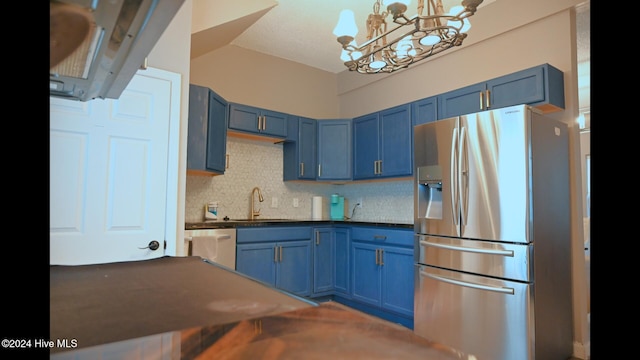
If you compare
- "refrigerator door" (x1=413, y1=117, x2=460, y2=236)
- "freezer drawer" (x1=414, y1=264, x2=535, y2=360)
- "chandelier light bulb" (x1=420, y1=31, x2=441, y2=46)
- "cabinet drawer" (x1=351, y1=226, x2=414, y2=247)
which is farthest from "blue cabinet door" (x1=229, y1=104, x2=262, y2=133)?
"freezer drawer" (x1=414, y1=264, x2=535, y2=360)

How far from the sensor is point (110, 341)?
584mm

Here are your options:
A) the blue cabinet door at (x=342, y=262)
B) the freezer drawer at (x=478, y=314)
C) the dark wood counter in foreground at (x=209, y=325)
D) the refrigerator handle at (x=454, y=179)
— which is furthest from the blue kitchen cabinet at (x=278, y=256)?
the dark wood counter in foreground at (x=209, y=325)

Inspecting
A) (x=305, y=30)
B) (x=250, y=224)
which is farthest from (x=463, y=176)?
(x=305, y=30)

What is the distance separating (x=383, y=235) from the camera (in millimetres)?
3416

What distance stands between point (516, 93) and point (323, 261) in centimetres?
234

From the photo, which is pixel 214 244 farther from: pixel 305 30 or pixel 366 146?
pixel 305 30

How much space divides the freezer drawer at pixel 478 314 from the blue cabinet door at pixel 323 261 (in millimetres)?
1275

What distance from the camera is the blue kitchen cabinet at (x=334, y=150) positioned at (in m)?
4.21

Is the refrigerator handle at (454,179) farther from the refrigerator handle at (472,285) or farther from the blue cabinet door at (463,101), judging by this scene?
the blue cabinet door at (463,101)

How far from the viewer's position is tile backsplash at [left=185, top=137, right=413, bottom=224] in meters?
3.74
